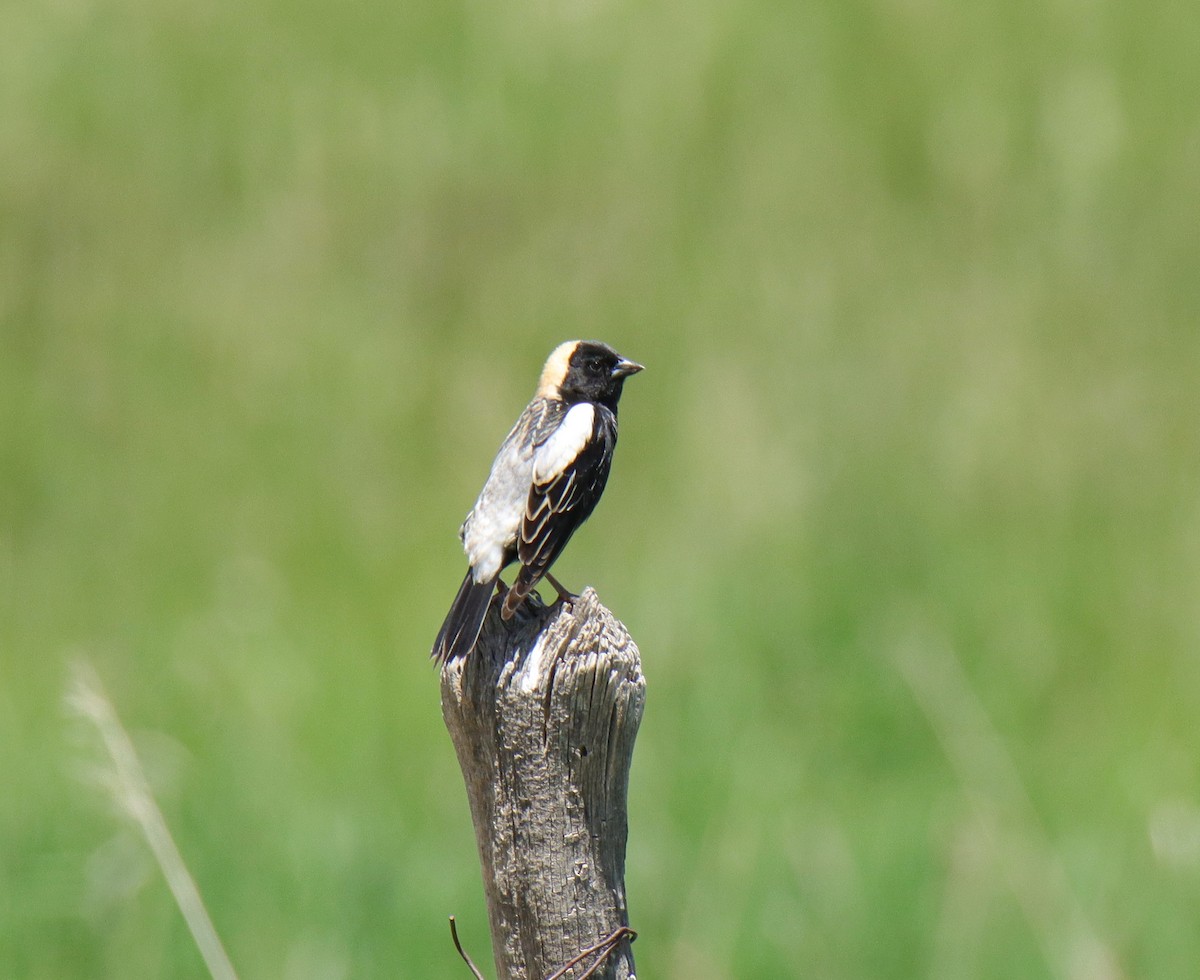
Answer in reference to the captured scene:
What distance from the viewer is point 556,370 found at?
371 centimetres

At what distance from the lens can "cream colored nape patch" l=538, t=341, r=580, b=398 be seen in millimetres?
3672

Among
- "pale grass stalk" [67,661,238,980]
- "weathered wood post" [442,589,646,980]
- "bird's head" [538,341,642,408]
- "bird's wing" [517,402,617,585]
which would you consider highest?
"bird's head" [538,341,642,408]

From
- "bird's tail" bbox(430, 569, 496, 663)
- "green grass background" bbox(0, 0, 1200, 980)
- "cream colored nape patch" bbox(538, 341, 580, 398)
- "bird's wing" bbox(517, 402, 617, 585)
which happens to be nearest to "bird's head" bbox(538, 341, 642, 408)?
"cream colored nape patch" bbox(538, 341, 580, 398)

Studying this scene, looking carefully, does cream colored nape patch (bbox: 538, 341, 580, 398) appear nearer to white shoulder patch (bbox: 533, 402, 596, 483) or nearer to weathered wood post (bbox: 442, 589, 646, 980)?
white shoulder patch (bbox: 533, 402, 596, 483)

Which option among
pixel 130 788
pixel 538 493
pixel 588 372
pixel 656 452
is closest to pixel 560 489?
pixel 538 493

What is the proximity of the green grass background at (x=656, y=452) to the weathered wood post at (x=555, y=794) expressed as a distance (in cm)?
152

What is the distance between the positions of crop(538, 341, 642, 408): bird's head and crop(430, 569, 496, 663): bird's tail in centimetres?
109

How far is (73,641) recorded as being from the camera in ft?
19.6

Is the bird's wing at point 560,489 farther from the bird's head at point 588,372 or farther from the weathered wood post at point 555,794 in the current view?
the weathered wood post at point 555,794

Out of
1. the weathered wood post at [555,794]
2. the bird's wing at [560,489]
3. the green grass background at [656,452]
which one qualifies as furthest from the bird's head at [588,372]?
the weathered wood post at [555,794]

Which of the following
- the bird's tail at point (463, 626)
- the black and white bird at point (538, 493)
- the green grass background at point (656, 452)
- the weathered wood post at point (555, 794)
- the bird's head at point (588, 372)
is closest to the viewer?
the weathered wood post at point (555, 794)

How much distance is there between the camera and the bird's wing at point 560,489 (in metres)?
3.03

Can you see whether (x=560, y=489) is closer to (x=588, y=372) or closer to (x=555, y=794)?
(x=588, y=372)

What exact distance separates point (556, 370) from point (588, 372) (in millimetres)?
94
